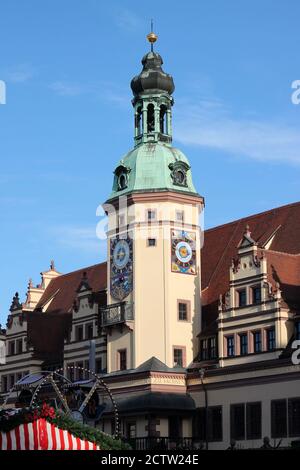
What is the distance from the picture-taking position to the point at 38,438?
56.3 ft

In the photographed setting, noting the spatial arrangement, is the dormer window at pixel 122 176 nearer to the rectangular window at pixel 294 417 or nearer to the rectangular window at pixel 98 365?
the rectangular window at pixel 98 365

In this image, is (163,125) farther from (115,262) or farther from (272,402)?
(272,402)

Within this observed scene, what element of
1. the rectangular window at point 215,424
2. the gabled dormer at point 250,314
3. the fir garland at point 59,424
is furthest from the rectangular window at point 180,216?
the fir garland at point 59,424

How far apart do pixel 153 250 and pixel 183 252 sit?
1823mm

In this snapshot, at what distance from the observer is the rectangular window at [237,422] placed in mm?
52537

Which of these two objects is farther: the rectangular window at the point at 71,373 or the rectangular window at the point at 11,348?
the rectangular window at the point at 11,348

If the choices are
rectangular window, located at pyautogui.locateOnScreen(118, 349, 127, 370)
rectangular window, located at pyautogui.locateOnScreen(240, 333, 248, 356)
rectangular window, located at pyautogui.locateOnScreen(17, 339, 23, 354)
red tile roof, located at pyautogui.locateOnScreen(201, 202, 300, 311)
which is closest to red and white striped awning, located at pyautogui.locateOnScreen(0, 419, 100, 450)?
rectangular window, located at pyautogui.locateOnScreen(240, 333, 248, 356)

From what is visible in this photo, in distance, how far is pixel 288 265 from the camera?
180ft

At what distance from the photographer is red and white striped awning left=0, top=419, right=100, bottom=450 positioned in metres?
17.1

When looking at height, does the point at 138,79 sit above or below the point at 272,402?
above

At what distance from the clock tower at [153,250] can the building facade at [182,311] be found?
6cm

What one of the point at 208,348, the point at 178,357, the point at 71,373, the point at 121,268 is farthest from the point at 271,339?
the point at 71,373
